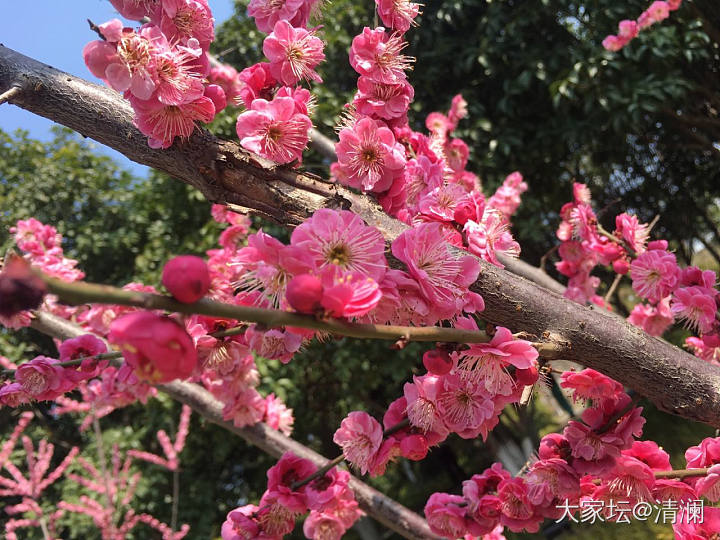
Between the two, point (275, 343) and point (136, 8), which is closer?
point (275, 343)

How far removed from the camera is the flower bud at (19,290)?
0.34 metres

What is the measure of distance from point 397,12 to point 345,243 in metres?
0.72

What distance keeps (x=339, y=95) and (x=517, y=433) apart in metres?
2.86

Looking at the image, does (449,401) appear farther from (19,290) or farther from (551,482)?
(19,290)

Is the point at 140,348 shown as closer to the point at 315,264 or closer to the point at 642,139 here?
the point at 315,264

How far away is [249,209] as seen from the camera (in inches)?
33.0

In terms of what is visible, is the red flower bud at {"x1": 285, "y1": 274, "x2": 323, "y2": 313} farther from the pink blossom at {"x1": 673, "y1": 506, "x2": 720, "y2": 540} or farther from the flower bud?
the pink blossom at {"x1": 673, "y1": 506, "x2": 720, "y2": 540}

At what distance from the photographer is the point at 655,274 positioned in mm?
1327

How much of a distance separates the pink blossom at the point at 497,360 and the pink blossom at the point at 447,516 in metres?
0.50

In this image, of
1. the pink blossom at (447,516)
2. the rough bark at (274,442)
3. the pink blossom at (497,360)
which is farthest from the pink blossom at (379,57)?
the rough bark at (274,442)

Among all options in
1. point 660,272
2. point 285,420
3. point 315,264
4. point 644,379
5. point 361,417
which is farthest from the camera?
point 285,420

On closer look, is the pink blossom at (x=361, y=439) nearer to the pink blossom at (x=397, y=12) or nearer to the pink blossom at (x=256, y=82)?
the pink blossom at (x=256, y=82)

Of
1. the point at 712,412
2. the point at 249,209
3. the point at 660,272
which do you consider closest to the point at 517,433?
the point at 660,272

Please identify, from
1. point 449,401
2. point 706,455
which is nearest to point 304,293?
point 449,401
